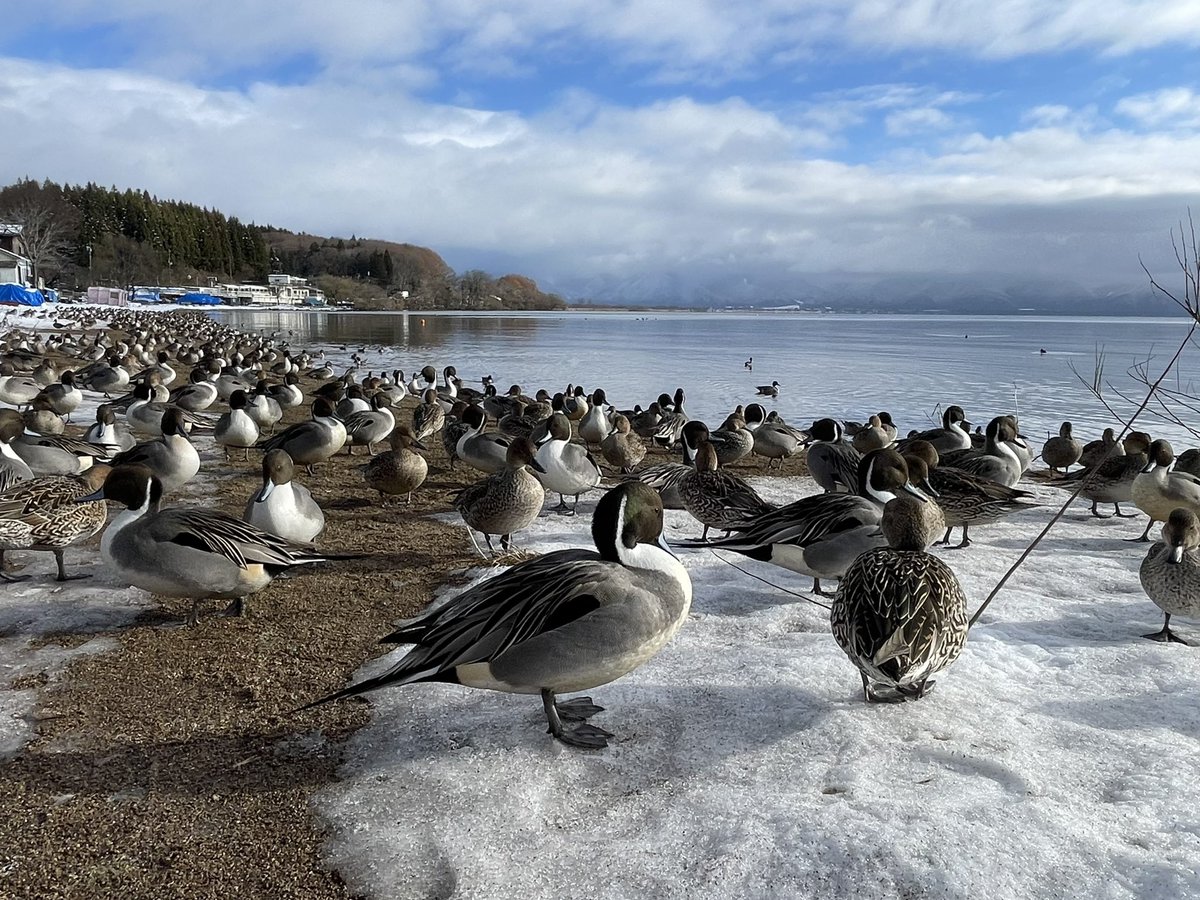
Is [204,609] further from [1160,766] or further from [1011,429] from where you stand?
[1011,429]

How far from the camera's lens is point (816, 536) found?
5.57 meters

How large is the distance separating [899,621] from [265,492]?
15.6 ft

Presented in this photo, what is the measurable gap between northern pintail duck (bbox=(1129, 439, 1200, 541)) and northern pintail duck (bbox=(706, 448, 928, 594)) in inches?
153

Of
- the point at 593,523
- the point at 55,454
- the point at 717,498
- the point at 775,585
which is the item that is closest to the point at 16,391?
the point at 55,454

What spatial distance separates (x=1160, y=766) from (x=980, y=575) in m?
3.23

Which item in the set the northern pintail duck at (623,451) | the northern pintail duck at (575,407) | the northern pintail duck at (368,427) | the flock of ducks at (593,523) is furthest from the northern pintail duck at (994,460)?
the northern pintail duck at (368,427)

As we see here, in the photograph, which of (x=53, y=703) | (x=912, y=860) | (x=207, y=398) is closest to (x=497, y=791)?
(x=912, y=860)

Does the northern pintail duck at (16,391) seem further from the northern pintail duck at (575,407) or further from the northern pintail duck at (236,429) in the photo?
the northern pintail duck at (575,407)

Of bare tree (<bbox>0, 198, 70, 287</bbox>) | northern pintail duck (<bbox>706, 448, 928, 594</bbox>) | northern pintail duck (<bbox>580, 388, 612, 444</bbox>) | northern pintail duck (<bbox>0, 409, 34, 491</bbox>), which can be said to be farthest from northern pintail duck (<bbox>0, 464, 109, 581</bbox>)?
bare tree (<bbox>0, 198, 70, 287</bbox>)

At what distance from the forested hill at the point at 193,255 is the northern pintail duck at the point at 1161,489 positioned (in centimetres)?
10057

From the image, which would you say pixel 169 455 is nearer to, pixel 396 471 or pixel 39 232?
pixel 396 471

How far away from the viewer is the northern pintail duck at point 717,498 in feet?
24.6

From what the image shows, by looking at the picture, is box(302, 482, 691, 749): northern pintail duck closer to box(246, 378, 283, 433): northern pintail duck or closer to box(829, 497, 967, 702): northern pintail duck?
box(829, 497, 967, 702): northern pintail duck

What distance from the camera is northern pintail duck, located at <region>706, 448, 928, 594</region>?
5523 millimetres
